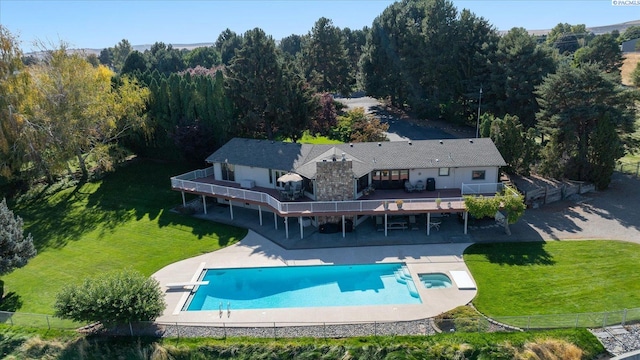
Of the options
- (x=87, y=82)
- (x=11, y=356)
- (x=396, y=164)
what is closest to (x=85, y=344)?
(x=11, y=356)

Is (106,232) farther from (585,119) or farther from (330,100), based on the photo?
(585,119)

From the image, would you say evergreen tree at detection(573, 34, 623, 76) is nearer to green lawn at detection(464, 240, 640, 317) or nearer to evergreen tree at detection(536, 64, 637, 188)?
evergreen tree at detection(536, 64, 637, 188)

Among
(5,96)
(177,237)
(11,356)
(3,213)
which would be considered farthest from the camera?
(5,96)

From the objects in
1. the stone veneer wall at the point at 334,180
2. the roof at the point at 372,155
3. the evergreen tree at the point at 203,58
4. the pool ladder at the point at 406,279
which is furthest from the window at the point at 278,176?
the evergreen tree at the point at 203,58

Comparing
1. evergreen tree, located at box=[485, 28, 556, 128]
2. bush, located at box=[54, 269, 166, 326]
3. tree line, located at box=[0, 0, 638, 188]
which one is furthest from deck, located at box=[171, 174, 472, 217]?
evergreen tree, located at box=[485, 28, 556, 128]

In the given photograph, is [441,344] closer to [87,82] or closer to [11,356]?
[11,356]
